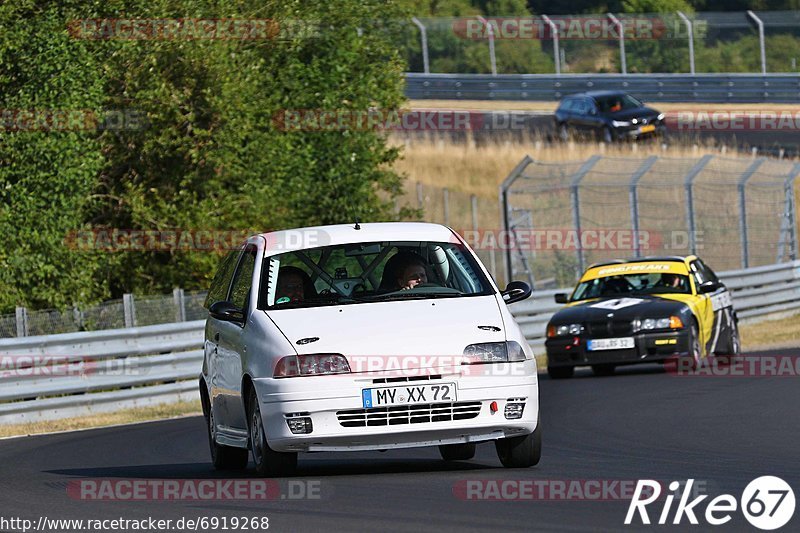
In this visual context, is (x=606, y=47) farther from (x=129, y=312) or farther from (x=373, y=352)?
(x=373, y=352)

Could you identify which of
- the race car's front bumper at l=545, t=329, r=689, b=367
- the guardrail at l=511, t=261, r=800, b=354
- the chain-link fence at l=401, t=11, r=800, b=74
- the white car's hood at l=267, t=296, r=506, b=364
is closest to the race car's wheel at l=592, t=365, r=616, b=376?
the race car's front bumper at l=545, t=329, r=689, b=367

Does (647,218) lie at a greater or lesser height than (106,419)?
lesser

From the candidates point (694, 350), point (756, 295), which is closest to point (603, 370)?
point (694, 350)

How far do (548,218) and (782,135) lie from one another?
7868 millimetres

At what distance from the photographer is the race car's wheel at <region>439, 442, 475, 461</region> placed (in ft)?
39.0

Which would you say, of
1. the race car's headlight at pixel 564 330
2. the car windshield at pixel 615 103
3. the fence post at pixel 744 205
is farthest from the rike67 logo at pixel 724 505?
the car windshield at pixel 615 103

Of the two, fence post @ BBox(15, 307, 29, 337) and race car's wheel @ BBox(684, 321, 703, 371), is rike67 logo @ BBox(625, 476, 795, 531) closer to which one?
race car's wheel @ BBox(684, 321, 703, 371)

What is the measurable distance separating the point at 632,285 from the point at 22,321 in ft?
24.6

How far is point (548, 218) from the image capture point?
43438 mm

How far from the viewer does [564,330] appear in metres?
20.7

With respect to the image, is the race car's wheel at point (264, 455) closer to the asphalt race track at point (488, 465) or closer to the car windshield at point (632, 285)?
the asphalt race track at point (488, 465)

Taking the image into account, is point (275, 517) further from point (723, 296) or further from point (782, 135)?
point (782, 135)

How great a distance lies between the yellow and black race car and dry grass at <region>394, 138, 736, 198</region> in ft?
80.3

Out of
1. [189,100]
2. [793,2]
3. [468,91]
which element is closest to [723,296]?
[189,100]
